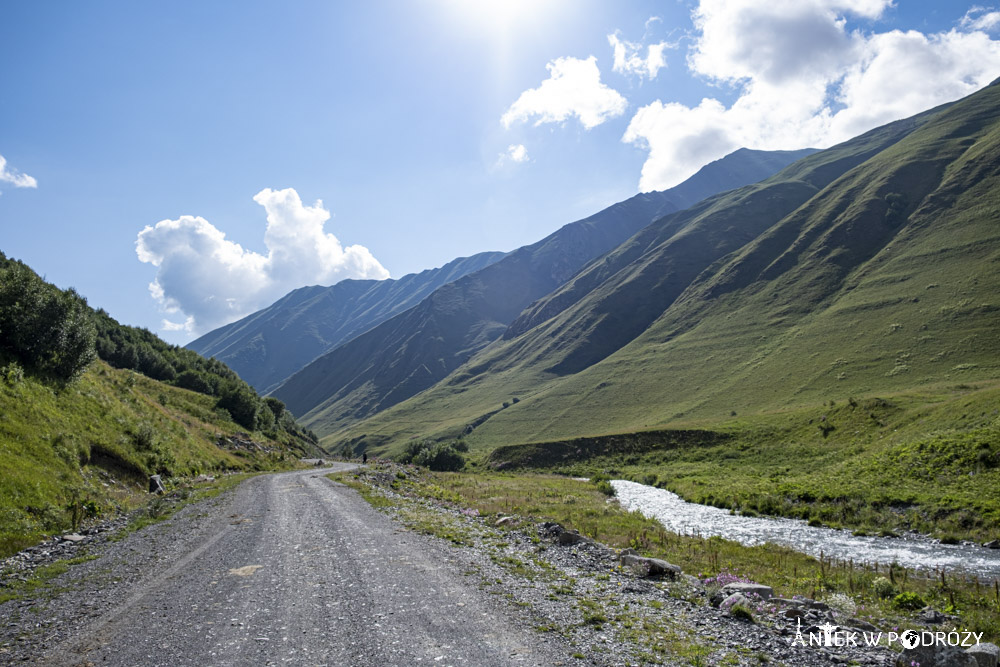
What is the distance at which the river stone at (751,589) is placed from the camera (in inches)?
548

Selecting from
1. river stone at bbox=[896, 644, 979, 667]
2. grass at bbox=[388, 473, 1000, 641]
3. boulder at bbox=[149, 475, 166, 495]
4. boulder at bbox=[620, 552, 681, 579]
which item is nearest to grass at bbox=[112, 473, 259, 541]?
boulder at bbox=[149, 475, 166, 495]

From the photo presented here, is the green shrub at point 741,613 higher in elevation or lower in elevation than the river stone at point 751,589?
higher

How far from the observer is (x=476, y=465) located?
322ft

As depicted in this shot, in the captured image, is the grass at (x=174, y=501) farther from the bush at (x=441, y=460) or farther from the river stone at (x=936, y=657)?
the bush at (x=441, y=460)

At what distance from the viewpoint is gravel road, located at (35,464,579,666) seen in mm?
10180

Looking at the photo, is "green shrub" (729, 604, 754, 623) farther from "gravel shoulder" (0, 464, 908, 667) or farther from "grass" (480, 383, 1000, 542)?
"grass" (480, 383, 1000, 542)

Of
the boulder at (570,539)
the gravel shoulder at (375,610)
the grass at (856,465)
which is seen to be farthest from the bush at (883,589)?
the grass at (856,465)

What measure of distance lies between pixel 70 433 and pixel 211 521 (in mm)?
11338

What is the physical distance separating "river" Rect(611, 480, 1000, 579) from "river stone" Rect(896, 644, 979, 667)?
1400cm

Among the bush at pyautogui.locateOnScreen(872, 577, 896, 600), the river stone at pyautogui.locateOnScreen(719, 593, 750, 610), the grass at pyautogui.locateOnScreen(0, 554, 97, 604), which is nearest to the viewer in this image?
Answer: the river stone at pyautogui.locateOnScreen(719, 593, 750, 610)

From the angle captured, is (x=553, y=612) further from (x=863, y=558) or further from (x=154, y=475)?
(x=154, y=475)

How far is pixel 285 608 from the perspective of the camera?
12719mm

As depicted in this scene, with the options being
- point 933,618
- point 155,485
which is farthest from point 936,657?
point 155,485

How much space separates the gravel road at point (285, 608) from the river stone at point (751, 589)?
22.4ft
